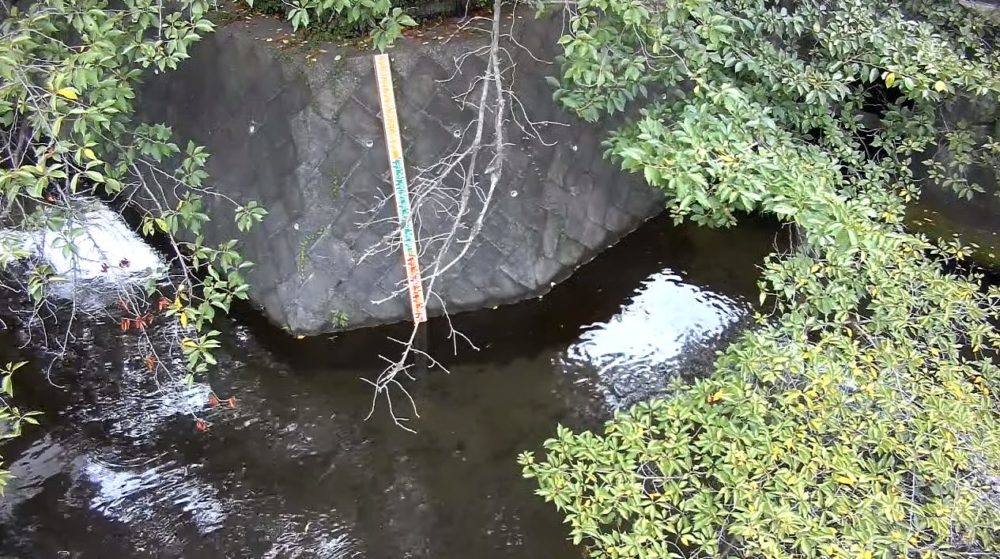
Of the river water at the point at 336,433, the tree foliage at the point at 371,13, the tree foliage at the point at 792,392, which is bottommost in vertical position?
the river water at the point at 336,433

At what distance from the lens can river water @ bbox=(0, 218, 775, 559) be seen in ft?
11.7

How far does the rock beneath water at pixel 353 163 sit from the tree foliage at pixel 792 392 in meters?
1.15

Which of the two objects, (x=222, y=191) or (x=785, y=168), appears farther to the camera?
(x=222, y=191)

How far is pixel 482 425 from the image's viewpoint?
13.6 feet

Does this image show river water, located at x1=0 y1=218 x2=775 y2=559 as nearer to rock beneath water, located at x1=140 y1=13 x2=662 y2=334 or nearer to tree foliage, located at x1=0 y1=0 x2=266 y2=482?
rock beneath water, located at x1=140 y1=13 x2=662 y2=334

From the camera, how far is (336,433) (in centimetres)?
411

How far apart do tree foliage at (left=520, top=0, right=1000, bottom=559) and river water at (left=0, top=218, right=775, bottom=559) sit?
529mm

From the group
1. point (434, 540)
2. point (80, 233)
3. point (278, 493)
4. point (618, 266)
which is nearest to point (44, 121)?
point (80, 233)

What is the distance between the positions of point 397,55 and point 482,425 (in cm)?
256

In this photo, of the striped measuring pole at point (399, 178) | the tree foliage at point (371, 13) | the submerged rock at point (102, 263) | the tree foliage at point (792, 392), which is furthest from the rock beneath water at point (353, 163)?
the tree foliage at point (792, 392)

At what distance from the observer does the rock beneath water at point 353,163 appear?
4.55 m

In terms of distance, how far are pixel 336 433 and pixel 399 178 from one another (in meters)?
1.75

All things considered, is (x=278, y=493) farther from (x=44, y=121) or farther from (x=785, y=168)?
(x=785, y=168)

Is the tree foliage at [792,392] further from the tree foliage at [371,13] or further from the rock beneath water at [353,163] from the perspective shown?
the rock beneath water at [353,163]
